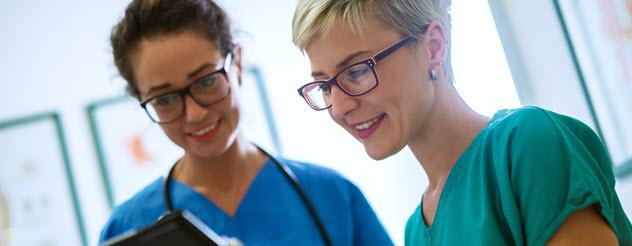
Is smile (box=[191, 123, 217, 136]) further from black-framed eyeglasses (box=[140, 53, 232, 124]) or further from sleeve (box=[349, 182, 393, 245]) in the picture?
sleeve (box=[349, 182, 393, 245])

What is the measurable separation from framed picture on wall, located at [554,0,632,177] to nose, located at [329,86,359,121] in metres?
0.73

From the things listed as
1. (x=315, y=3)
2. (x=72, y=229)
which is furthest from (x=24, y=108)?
(x=315, y=3)

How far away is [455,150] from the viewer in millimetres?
1128

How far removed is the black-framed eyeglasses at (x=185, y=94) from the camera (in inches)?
61.4

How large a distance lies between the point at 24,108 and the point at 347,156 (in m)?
1.35

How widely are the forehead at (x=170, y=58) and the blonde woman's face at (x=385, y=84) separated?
1.72 feet

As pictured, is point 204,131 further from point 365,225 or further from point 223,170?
point 365,225

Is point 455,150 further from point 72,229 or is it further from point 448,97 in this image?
point 72,229

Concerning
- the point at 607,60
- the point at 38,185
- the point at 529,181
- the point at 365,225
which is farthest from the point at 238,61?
the point at 38,185

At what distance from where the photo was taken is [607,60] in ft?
5.55

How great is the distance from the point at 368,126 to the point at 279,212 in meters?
0.59

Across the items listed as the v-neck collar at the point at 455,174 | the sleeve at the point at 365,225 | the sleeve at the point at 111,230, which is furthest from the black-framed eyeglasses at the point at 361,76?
the sleeve at the point at 111,230

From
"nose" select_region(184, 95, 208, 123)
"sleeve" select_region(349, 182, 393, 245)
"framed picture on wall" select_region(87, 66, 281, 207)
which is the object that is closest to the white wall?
"sleeve" select_region(349, 182, 393, 245)

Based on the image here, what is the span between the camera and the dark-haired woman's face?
1.55m
